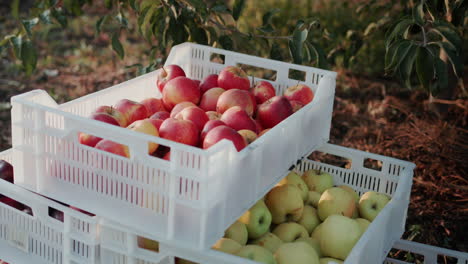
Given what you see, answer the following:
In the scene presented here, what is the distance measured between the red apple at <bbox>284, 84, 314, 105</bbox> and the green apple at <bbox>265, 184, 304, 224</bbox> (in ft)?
0.88

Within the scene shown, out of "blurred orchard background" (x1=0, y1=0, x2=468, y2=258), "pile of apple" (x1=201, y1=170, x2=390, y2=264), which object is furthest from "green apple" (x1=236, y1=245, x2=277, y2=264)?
"blurred orchard background" (x1=0, y1=0, x2=468, y2=258)

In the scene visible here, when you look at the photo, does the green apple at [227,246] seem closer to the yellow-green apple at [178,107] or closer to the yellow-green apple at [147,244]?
the yellow-green apple at [147,244]

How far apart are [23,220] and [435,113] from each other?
8.00ft

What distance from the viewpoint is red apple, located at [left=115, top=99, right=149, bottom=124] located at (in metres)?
1.71

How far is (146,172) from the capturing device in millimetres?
1367

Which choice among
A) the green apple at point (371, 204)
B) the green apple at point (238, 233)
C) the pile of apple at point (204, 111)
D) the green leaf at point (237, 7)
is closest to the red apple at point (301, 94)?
the pile of apple at point (204, 111)

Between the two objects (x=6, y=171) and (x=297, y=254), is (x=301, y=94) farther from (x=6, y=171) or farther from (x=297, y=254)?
(x=6, y=171)

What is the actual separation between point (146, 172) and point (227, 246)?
0.34 meters

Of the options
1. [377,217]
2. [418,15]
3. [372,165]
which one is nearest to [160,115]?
[377,217]

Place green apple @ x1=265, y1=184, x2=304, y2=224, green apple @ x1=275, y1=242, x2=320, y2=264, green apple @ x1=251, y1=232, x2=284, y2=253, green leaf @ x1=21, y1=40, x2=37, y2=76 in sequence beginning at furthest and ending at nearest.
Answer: green leaf @ x1=21, y1=40, x2=37, y2=76 → green apple @ x1=265, y1=184, x2=304, y2=224 → green apple @ x1=251, y1=232, x2=284, y2=253 → green apple @ x1=275, y1=242, x2=320, y2=264

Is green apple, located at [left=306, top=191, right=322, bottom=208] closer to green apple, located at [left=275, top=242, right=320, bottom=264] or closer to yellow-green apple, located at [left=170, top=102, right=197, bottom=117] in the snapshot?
green apple, located at [left=275, top=242, right=320, bottom=264]

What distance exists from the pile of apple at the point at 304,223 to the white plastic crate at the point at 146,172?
14cm

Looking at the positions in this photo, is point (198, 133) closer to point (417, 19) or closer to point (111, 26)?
point (417, 19)

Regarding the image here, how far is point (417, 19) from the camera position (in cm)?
196
